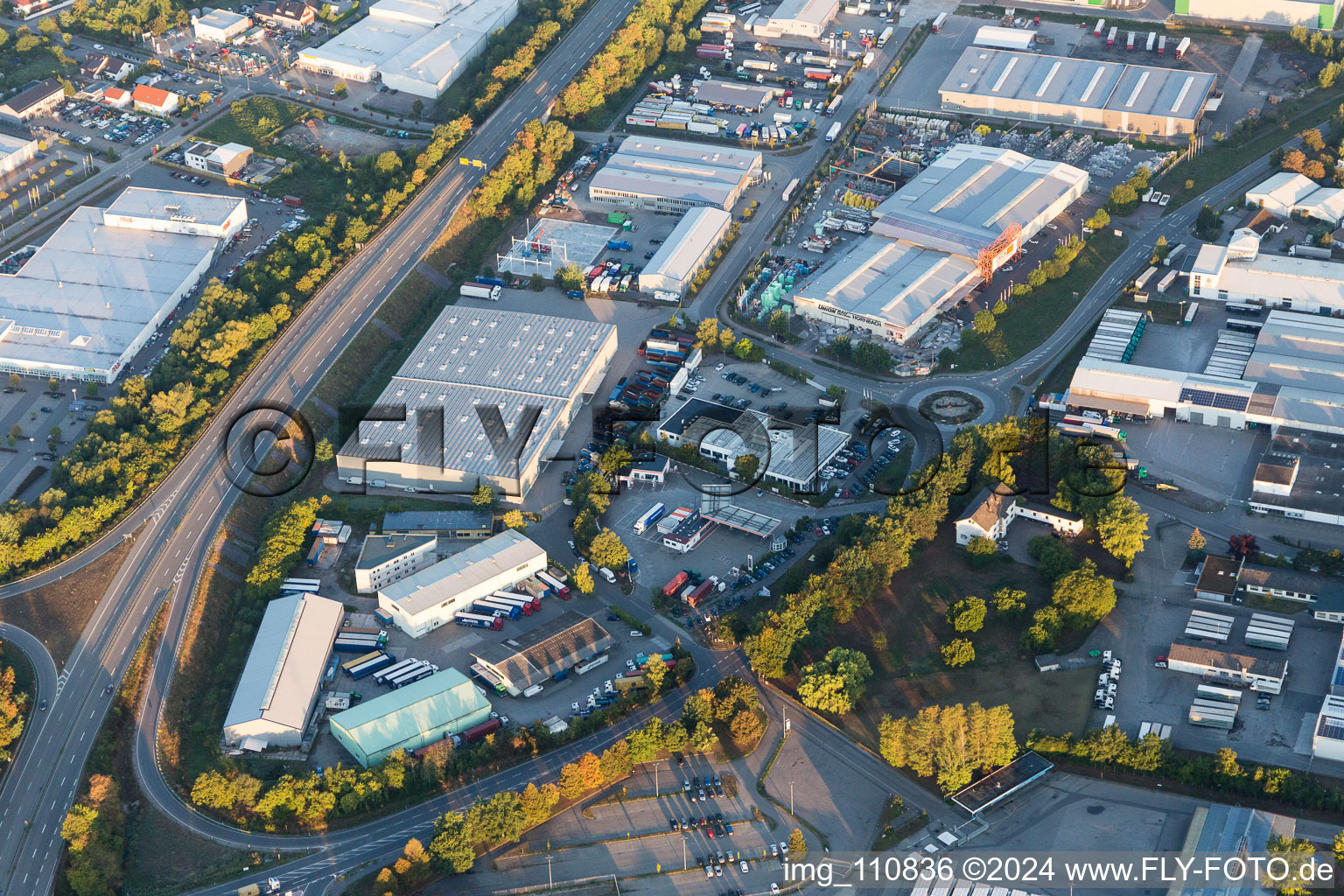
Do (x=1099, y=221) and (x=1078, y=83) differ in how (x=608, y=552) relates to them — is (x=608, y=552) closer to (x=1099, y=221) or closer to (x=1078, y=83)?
(x=1099, y=221)

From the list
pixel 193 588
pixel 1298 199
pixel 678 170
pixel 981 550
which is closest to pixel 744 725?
pixel 981 550

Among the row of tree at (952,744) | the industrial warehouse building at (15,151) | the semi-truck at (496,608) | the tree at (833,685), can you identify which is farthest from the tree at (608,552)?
the industrial warehouse building at (15,151)

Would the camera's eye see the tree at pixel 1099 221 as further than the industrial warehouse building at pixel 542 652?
Yes

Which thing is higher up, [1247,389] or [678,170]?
[1247,389]

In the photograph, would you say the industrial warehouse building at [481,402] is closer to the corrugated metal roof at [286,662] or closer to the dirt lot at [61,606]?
the corrugated metal roof at [286,662]

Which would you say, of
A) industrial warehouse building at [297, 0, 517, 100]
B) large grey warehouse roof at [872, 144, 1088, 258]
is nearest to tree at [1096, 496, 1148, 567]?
large grey warehouse roof at [872, 144, 1088, 258]

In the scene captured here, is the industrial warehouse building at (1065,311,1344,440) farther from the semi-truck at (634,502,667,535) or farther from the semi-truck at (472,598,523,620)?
the semi-truck at (472,598,523,620)
